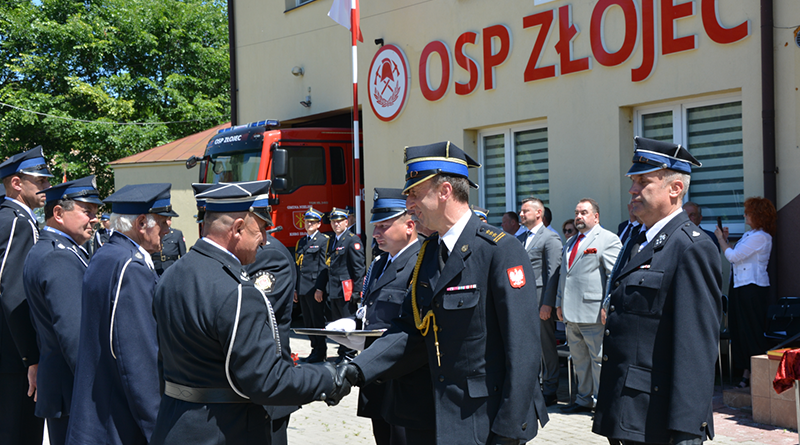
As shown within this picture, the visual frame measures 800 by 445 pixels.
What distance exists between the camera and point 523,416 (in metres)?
2.96

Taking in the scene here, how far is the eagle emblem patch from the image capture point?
306 cm

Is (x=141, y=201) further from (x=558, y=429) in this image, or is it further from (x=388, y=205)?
(x=558, y=429)

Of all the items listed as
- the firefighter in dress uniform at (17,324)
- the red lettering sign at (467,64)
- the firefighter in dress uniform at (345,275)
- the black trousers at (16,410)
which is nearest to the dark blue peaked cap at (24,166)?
the firefighter in dress uniform at (17,324)

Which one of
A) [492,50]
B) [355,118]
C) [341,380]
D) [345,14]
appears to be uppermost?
[345,14]

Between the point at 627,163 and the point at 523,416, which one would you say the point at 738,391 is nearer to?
the point at 627,163

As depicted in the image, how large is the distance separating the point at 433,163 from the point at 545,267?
4466mm

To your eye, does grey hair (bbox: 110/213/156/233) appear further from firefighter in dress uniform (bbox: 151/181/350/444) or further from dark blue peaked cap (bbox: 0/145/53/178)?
dark blue peaked cap (bbox: 0/145/53/178)

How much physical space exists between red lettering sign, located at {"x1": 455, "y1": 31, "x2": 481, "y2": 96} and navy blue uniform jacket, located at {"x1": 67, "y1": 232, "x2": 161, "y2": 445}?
7069mm

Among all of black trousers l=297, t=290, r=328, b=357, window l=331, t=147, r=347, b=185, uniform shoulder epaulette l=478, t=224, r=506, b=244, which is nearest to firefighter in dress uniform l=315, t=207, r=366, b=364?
black trousers l=297, t=290, r=328, b=357

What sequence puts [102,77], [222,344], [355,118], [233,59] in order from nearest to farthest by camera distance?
[222,344] < [355,118] < [233,59] < [102,77]

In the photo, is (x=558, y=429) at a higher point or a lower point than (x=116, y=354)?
lower

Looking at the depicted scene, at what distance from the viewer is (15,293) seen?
4738 mm

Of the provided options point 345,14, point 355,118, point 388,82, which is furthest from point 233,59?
point 388,82

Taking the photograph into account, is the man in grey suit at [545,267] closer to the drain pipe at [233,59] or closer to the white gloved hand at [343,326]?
the white gloved hand at [343,326]
